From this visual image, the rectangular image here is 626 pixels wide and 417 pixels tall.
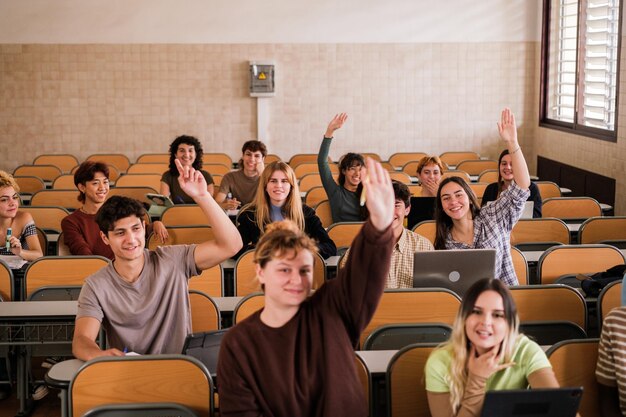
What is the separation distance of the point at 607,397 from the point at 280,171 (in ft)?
9.65

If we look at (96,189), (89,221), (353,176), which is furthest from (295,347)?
(353,176)

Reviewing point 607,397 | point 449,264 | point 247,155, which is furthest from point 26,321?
point 247,155

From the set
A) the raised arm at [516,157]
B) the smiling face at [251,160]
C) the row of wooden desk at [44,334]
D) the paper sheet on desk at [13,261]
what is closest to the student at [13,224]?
the paper sheet on desk at [13,261]

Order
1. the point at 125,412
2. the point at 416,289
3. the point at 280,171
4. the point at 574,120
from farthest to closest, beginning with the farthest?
the point at 574,120
the point at 280,171
the point at 416,289
the point at 125,412

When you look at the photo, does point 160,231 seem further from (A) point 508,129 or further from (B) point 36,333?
(A) point 508,129

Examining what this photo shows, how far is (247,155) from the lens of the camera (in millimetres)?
7867

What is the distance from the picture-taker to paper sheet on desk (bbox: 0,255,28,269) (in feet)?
17.8

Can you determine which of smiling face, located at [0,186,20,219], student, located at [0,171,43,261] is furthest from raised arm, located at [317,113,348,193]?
smiling face, located at [0,186,20,219]

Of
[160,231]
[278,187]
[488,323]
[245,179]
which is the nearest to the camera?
[488,323]

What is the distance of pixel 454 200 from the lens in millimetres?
5074

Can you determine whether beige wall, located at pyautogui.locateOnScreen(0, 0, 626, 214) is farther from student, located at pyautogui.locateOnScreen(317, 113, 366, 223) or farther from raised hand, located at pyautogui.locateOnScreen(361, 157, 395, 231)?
raised hand, located at pyautogui.locateOnScreen(361, 157, 395, 231)

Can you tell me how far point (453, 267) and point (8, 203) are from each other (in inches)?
127

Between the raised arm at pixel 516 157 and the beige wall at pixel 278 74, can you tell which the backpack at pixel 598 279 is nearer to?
the raised arm at pixel 516 157

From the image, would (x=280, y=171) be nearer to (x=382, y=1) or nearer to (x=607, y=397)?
(x=607, y=397)
